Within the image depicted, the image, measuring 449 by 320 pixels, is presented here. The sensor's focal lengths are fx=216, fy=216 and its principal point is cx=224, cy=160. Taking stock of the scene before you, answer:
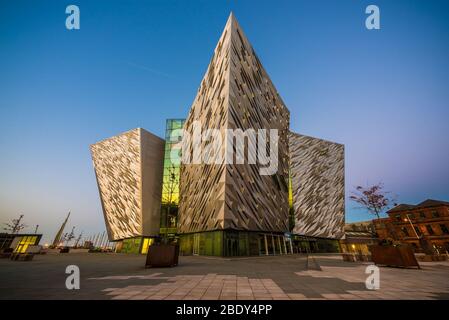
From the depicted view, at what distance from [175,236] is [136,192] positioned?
10950 millimetres

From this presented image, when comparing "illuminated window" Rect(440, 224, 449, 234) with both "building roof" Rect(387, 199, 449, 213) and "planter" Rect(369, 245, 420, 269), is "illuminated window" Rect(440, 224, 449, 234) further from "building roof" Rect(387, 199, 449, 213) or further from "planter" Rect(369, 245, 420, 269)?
"planter" Rect(369, 245, 420, 269)

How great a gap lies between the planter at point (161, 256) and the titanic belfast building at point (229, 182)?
11062mm

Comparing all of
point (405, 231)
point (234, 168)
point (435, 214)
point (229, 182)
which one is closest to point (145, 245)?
point (229, 182)

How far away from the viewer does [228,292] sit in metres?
5.92

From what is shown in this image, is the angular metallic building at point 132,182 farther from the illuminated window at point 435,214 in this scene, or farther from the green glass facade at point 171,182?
the illuminated window at point 435,214

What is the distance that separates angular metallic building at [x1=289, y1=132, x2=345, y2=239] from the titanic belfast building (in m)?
0.22

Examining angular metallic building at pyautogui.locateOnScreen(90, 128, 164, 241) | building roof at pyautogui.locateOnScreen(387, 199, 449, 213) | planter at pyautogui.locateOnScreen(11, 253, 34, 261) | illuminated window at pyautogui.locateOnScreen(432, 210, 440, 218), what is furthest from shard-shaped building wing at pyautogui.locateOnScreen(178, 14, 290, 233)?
building roof at pyautogui.locateOnScreen(387, 199, 449, 213)

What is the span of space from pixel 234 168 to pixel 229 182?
192 cm

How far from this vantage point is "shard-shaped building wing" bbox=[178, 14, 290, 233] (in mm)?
24797

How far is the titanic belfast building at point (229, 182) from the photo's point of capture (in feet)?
84.3

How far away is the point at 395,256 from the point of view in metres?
12.4

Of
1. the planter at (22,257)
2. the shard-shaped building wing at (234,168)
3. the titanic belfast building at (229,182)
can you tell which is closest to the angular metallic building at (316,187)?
the titanic belfast building at (229,182)
